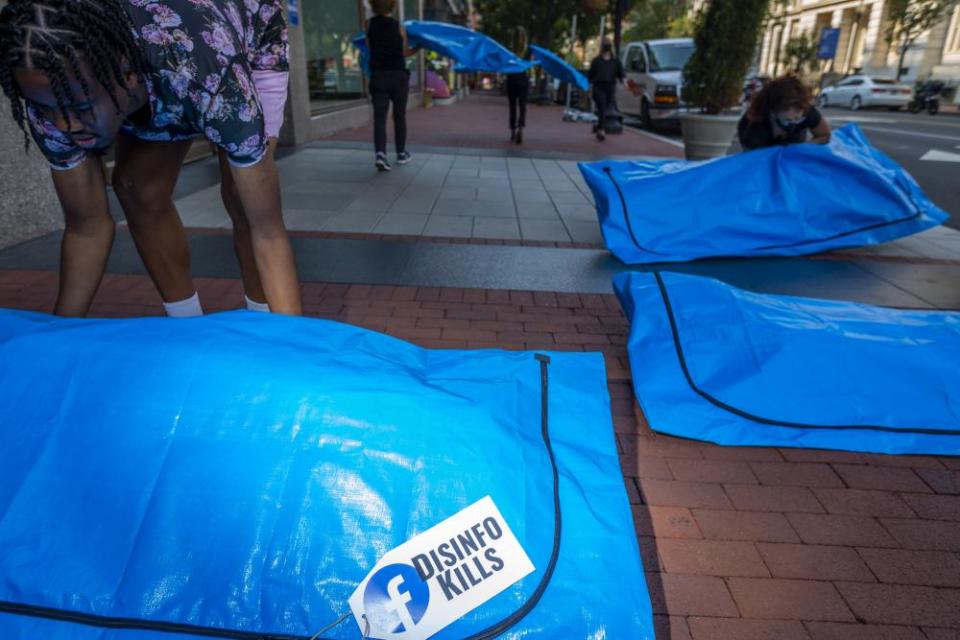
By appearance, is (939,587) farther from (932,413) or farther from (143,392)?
(143,392)

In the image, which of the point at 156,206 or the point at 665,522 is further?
the point at 156,206

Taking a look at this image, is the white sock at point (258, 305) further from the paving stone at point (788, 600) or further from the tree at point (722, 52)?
the tree at point (722, 52)

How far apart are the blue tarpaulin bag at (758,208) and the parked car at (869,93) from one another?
26128mm

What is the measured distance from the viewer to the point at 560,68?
11.3m

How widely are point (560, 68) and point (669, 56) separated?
13.7ft

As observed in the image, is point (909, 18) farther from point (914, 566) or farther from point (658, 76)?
point (914, 566)

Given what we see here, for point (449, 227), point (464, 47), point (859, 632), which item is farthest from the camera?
point (464, 47)

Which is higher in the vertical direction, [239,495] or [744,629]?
[239,495]

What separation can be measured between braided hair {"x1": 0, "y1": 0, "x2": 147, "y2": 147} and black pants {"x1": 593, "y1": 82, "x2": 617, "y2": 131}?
35.5 ft

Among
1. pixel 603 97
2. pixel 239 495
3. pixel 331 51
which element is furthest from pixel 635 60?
pixel 239 495

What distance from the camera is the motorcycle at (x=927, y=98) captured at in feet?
75.7

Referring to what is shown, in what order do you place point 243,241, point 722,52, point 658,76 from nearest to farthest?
point 243,241, point 722,52, point 658,76

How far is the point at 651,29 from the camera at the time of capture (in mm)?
60906

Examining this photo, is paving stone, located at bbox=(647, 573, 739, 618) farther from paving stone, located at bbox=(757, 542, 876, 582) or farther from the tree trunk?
the tree trunk
